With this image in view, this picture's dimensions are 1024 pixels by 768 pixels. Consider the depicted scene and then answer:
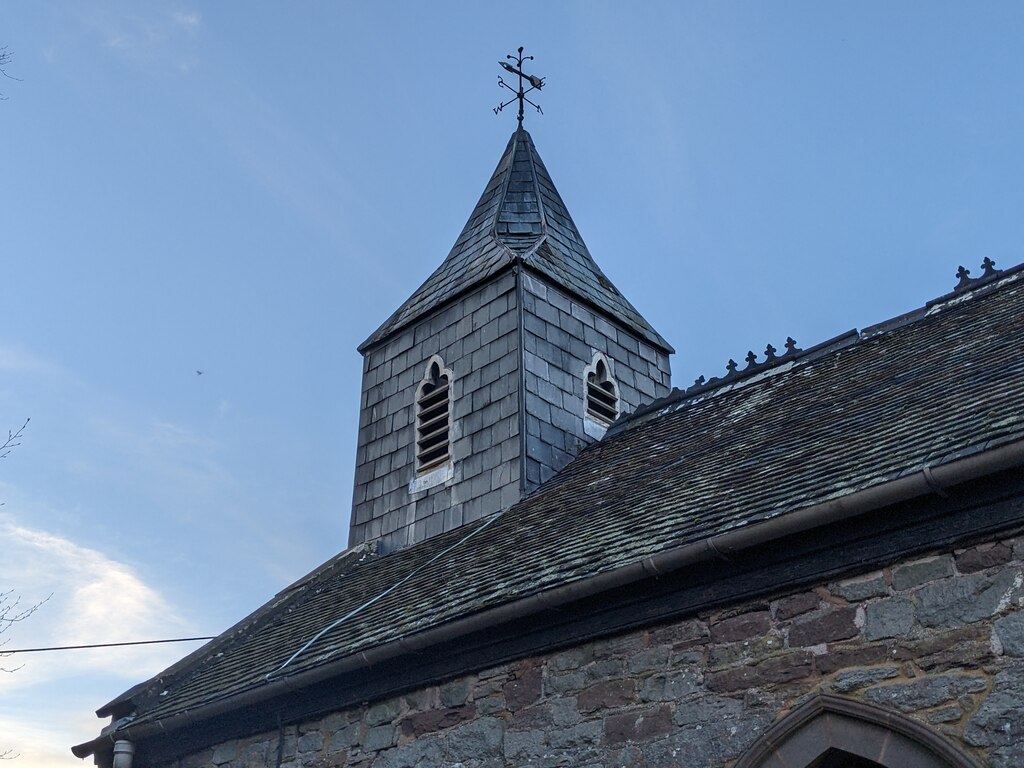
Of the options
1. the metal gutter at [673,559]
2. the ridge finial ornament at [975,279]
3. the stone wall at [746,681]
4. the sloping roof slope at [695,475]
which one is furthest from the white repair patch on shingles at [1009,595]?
the ridge finial ornament at [975,279]

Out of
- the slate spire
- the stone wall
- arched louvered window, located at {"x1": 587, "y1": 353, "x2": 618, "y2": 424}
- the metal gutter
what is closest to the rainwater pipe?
the metal gutter

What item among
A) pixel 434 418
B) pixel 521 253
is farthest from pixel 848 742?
pixel 521 253

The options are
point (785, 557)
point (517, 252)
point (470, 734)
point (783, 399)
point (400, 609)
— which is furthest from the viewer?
point (517, 252)

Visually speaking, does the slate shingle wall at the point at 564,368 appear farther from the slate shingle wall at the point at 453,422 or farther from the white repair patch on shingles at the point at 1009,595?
the white repair patch on shingles at the point at 1009,595

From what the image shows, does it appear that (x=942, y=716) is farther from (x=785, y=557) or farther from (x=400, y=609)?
(x=400, y=609)

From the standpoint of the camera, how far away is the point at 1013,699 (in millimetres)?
5266

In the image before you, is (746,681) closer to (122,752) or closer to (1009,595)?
(1009,595)

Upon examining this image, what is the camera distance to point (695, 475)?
852 cm

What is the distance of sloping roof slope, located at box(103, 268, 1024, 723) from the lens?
680 cm

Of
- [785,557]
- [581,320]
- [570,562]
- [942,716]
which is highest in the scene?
[581,320]

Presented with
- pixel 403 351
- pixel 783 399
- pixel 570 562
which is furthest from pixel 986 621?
pixel 403 351

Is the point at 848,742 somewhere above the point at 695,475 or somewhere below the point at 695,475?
below

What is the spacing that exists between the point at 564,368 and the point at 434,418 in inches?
64.9

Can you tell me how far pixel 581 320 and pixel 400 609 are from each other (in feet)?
18.0
